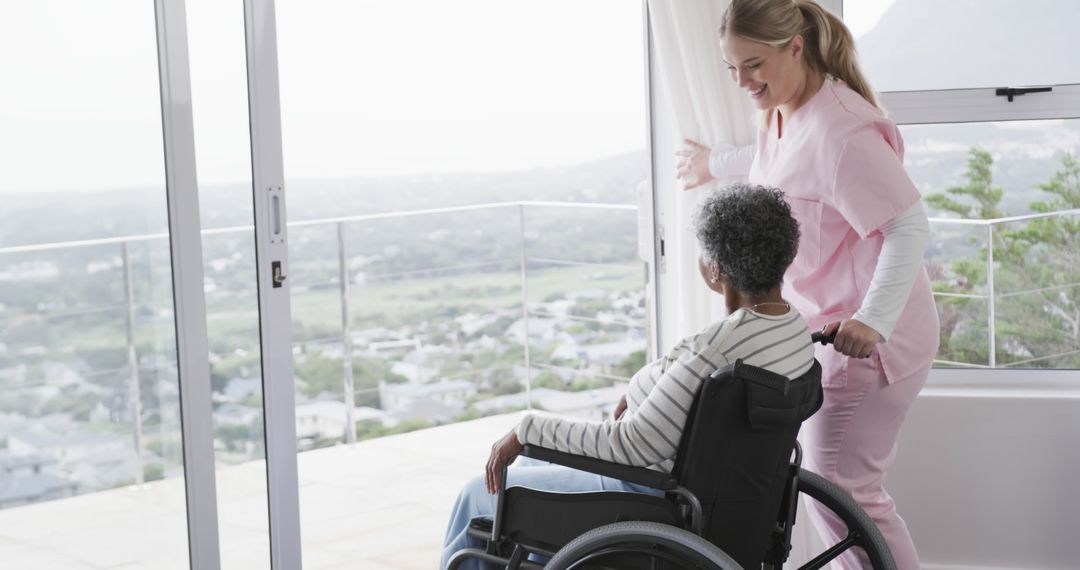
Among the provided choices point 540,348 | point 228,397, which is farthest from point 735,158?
point 540,348

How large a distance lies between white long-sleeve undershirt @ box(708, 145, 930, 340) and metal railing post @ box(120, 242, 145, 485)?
57.1 inches

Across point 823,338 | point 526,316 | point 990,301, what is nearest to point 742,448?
point 823,338

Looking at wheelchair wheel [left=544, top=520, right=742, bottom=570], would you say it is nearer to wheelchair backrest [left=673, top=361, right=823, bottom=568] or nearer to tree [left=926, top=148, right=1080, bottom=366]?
wheelchair backrest [left=673, top=361, right=823, bottom=568]

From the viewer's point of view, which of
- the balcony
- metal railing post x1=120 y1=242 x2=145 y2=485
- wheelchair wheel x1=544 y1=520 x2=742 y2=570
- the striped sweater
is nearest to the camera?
wheelchair wheel x1=544 y1=520 x2=742 y2=570

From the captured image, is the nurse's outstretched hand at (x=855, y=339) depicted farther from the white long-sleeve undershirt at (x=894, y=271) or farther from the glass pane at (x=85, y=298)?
the glass pane at (x=85, y=298)

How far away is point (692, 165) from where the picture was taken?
9.29ft

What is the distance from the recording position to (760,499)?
1.84m

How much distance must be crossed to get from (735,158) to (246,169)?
1160 millimetres

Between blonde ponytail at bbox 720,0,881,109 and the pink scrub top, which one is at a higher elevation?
blonde ponytail at bbox 720,0,881,109

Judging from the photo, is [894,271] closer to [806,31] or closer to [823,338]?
[823,338]

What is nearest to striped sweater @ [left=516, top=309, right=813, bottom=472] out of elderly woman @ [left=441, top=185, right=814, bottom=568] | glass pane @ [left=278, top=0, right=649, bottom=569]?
elderly woman @ [left=441, top=185, right=814, bottom=568]

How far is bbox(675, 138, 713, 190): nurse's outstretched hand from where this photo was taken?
2814mm

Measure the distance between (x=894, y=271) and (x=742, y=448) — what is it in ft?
1.63

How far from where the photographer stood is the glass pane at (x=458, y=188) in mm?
6609
